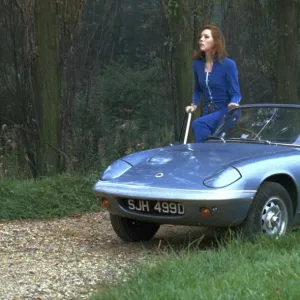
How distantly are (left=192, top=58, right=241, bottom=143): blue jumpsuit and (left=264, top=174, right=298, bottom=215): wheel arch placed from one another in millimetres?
1422

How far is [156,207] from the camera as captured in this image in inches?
247

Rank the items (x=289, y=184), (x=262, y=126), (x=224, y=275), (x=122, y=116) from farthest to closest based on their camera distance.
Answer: (x=122, y=116)
(x=262, y=126)
(x=289, y=184)
(x=224, y=275)

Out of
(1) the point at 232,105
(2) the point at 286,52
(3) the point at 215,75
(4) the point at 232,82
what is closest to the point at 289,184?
(1) the point at 232,105

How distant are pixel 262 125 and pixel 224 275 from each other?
8.92ft

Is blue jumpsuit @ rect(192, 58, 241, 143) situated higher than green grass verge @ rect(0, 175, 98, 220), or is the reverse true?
blue jumpsuit @ rect(192, 58, 241, 143)

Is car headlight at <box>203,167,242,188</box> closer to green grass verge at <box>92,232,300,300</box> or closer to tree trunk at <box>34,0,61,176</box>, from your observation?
green grass verge at <box>92,232,300,300</box>

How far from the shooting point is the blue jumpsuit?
802 cm

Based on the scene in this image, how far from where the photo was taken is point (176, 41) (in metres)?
11.6

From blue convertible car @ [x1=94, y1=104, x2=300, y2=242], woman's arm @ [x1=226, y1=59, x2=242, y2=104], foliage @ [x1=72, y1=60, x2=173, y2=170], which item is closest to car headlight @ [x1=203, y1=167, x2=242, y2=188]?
blue convertible car @ [x1=94, y1=104, x2=300, y2=242]

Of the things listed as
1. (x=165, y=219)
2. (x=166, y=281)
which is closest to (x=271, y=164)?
(x=165, y=219)

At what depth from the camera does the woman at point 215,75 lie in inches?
322

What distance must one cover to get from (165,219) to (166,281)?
136 cm

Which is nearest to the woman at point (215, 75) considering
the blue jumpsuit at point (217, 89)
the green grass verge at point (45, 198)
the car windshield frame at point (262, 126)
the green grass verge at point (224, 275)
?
the blue jumpsuit at point (217, 89)

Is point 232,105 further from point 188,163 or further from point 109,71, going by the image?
point 109,71
